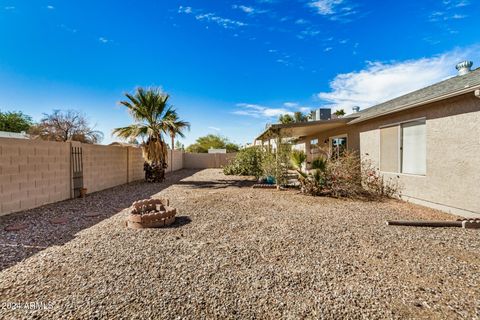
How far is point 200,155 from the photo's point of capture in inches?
996

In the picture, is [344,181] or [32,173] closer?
[32,173]

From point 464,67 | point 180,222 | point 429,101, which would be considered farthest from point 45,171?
point 464,67

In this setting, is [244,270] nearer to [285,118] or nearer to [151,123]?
[151,123]

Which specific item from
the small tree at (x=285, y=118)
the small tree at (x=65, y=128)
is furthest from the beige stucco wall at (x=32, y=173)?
the small tree at (x=285, y=118)

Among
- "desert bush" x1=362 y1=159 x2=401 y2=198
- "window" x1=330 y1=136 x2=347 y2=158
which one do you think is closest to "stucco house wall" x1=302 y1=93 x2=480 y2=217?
"desert bush" x1=362 y1=159 x2=401 y2=198

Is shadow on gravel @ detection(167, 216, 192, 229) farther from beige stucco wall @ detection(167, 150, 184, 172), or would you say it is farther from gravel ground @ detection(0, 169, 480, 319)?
beige stucco wall @ detection(167, 150, 184, 172)

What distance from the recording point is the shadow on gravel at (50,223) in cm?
372

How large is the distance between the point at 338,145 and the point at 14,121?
36.4m

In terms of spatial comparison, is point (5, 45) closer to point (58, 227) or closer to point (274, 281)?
point (58, 227)

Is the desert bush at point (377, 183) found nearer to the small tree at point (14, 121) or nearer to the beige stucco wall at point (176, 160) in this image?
the beige stucco wall at point (176, 160)

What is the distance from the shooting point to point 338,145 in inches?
484

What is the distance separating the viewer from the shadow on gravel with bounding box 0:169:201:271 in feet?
12.2

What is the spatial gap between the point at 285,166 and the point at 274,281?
7.72 m

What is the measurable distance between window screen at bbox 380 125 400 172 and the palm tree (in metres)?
9.84
